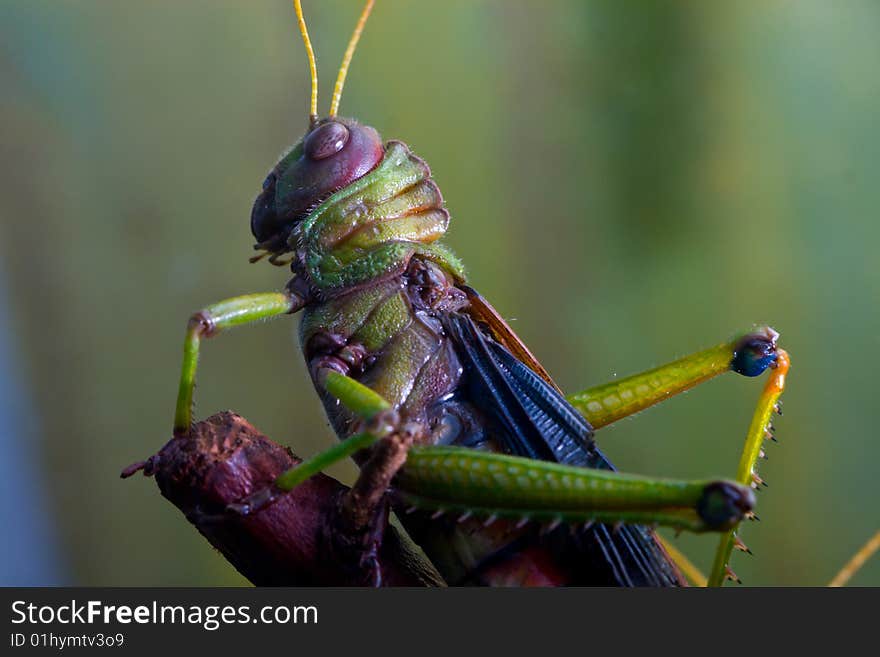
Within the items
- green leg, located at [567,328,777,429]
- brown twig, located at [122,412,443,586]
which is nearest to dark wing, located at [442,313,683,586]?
green leg, located at [567,328,777,429]

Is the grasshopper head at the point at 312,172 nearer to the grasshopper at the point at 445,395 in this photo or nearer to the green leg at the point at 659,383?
the grasshopper at the point at 445,395

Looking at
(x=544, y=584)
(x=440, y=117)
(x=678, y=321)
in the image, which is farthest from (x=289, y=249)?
(x=678, y=321)

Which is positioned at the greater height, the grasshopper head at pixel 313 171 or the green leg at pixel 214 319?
the grasshopper head at pixel 313 171

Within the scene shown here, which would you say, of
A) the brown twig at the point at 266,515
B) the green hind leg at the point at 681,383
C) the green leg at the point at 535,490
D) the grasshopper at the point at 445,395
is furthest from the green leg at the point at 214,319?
the green hind leg at the point at 681,383

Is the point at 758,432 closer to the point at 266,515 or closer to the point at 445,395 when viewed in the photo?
the point at 445,395

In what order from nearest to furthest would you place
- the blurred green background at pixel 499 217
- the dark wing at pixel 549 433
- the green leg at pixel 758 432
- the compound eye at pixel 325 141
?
the dark wing at pixel 549 433 < the green leg at pixel 758 432 < the compound eye at pixel 325 141 < the blurred green background at pixel 499 217

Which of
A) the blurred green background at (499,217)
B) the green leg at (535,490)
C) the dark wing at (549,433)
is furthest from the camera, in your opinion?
the blurred green background at (499,217)

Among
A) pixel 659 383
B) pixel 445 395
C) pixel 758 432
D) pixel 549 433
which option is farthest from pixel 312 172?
pixel 758 432
